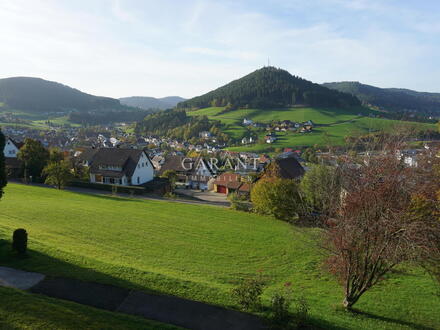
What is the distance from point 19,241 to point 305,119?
468ft

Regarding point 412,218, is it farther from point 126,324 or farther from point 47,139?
point 47,139

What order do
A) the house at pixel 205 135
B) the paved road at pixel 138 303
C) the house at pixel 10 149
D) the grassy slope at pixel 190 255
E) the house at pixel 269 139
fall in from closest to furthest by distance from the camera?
1. the paved road at pixel 138 303
2. the grassy slope at pixel 190 255
3. the house at pixel 10 149
4. the house at pixel 269 139
5. the house at pixel 205 135

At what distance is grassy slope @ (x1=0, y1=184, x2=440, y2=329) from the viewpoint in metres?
11.8

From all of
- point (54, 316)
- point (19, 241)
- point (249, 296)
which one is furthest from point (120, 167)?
point (249, 296)

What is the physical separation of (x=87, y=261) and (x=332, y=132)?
117 m

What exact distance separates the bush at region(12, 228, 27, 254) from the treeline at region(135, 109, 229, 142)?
112288mm

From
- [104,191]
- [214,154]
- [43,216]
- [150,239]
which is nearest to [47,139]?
[214,154]

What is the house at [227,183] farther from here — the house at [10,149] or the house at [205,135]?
the house at [205,135]

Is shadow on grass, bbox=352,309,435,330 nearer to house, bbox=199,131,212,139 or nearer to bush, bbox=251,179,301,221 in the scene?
bush, bbox=251,179,301,221

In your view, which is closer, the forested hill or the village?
the village

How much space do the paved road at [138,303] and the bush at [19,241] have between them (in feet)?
5.67

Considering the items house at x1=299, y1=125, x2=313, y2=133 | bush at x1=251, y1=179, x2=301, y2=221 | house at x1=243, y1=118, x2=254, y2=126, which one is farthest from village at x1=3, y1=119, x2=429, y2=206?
house at x1=243, y1=118, x2=254, y2=126

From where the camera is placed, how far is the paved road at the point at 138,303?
9.44m

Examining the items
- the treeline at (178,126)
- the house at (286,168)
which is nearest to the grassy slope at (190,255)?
the house at (286,168)
